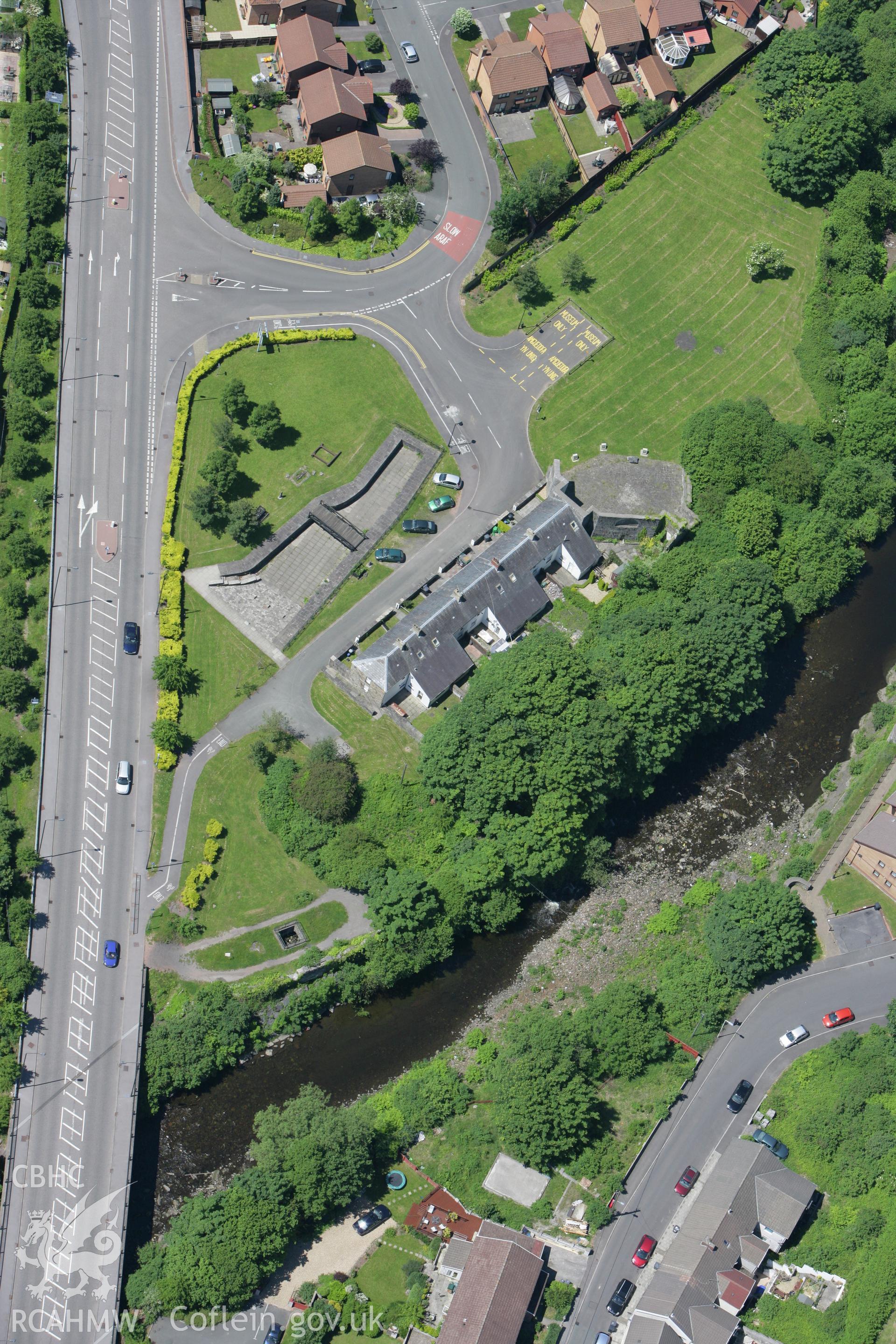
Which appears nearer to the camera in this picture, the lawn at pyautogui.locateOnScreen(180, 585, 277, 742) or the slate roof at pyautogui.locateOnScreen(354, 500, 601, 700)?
the lawn at pyautogui.locateOnScreen(180, 585, 277, 742)

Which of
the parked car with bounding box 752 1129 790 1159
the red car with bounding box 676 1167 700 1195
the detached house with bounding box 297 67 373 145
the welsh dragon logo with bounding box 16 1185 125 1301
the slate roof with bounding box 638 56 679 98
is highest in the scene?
the slate roof with bounding box 638 56 679 98

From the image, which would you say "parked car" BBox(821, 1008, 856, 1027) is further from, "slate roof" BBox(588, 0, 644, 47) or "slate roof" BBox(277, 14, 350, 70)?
"slate roof" BBox(277, 14, 350, 70)

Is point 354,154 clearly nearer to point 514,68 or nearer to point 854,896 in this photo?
point 514,68

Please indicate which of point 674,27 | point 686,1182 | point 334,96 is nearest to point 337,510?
point 334,96

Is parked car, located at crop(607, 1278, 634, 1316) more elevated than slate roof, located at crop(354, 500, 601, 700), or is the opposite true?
slate roof, located at crop(354, 500, 601, 700)

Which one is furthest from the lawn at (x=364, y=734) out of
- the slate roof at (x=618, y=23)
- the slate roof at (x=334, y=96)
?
the slate roof at (x=618, y=23)

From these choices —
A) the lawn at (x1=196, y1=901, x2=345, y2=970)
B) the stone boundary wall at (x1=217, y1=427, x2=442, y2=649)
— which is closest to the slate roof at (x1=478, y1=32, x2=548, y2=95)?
the stone boundary wall at (x1=217, y1=427, x2=442, y2=649)
